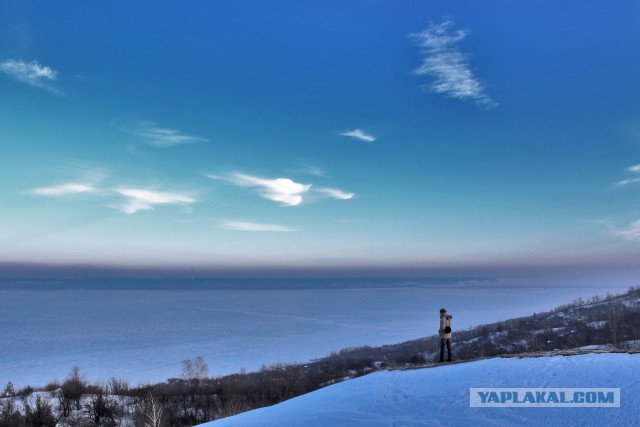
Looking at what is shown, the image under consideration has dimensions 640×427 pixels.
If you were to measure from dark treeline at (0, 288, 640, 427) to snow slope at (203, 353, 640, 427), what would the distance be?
5.19 m

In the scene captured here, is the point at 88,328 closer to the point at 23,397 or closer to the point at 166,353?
the point at 166,353

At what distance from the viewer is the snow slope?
5.42 metres

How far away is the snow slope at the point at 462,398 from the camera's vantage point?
542 centimetres

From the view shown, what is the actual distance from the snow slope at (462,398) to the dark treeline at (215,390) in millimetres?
5186

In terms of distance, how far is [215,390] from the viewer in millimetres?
24516

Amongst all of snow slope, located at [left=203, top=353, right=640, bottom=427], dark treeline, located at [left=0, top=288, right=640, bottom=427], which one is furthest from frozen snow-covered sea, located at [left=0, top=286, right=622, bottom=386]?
snow slope, located at [left=203, top=353, right=640, bottom=427]

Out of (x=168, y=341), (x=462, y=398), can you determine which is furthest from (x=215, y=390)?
(x=168, y=341)

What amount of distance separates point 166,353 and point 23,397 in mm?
34055

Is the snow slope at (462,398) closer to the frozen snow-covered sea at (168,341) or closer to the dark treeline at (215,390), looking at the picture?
the dark treeline at (215,390)

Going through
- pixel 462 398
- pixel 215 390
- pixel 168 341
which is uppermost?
pixel 462 398

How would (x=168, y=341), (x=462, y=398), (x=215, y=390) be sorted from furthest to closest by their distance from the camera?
1. (x=168, y=341)
2. (x=215, y=390)
3. (x=462, y=398)

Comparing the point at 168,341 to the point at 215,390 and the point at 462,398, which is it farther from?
the point at 462,398

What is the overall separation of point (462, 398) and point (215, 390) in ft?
69.9

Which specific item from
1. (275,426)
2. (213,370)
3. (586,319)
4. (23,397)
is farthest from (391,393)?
(213,370)
